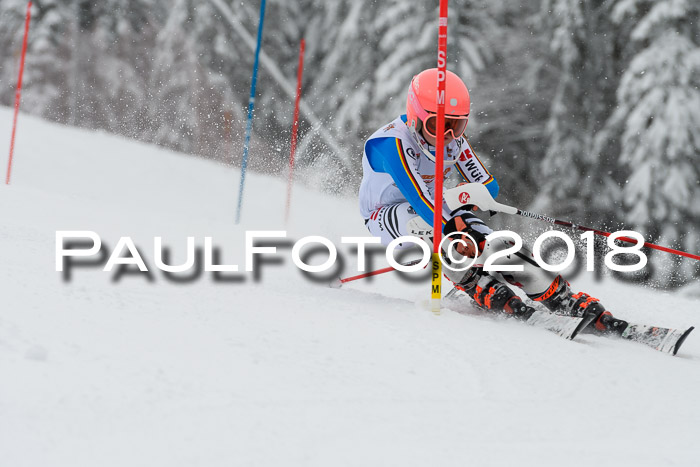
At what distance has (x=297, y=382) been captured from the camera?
2.26m

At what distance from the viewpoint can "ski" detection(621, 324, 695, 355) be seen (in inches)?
129

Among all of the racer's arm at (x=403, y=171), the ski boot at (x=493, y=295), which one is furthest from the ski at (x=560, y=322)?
the racer's arm at (x=403, y=171)

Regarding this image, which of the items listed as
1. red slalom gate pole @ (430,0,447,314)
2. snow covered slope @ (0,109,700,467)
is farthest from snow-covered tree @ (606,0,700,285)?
red slalom gate pole @ (430,0,447,314)

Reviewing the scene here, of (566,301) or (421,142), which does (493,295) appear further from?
(421,142)

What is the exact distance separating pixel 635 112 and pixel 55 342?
1163 cm

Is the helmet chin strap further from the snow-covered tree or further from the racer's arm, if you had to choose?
the snow-covered tree

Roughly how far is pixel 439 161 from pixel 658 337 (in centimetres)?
129

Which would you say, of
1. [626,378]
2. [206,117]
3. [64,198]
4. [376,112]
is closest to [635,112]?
[376,112]

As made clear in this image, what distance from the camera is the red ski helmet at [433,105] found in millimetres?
3955

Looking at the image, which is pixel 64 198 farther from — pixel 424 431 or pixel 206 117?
pixel 206 117

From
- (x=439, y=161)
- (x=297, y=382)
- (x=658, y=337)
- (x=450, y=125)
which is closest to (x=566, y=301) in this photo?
(x=658, y=337)

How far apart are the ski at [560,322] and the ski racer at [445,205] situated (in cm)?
7

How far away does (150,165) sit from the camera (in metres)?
A: 12.4

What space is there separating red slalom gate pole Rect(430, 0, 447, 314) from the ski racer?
206 mm
